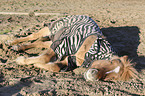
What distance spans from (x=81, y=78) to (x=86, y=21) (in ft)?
6.68

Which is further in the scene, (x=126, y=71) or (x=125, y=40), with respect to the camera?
(x=125, y=40)

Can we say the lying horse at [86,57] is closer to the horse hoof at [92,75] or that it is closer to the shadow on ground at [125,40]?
the horse hoof at [92,75]

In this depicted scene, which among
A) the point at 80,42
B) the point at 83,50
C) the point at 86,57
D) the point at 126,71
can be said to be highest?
the point at 80,42

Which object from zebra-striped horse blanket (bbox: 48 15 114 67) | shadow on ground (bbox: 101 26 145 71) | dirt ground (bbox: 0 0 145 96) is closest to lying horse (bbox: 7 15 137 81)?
zebra-striped horse blanket (bbox: 48 15 114 67)

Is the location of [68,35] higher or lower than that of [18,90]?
higher

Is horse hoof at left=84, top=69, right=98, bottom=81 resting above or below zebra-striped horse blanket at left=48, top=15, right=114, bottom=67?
below

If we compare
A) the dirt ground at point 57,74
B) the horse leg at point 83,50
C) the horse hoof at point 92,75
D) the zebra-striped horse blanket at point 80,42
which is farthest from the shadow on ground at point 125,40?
the horse hoof at point 92,75

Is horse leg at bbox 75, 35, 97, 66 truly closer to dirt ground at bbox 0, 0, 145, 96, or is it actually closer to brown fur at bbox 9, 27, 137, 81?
brown fur at bbox 9, 27, 137, 81

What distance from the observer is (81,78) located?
3.26 m

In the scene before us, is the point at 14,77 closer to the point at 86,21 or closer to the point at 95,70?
the point at 95,70

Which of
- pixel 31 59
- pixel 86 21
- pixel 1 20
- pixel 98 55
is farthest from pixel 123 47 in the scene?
pixel 1 20

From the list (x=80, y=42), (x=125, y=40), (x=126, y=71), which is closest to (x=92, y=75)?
(x=126, y=71)

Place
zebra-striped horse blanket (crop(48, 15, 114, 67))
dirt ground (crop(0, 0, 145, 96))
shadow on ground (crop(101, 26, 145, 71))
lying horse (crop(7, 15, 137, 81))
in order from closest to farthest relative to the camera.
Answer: dirt ground (crop(0, 0, 145, 96)), lying horse (crop(7, 15, 137, 81)), zebra-striped horse blanket (crop(48, 15, 114, 67)), shadow on ground (crop(101, 26, 145, 71))

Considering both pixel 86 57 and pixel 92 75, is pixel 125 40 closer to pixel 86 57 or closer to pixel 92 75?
pixel 86 57
